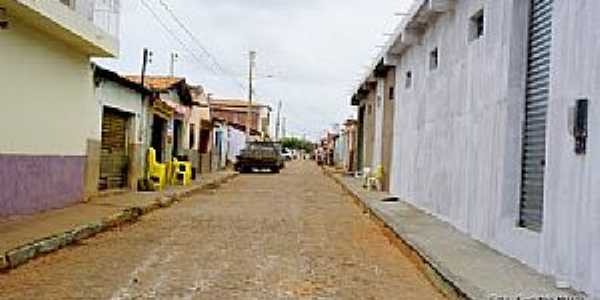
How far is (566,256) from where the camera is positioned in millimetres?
8727

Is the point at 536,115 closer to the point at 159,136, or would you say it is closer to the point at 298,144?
the point at 159,136

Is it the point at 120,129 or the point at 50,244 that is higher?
the point at 120,129

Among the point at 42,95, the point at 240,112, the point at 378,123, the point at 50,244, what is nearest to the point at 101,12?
the point at 42,95

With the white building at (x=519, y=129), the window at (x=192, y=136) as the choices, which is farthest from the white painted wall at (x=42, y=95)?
the window at (x=192, y=136)

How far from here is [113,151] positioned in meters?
23.8

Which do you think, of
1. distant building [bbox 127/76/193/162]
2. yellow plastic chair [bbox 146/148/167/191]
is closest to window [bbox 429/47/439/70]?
distant building [bbox 127/76/193/162]

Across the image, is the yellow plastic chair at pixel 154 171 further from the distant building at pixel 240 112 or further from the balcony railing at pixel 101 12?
the distant building at pixel 240 112

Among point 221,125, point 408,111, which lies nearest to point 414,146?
point 408,111

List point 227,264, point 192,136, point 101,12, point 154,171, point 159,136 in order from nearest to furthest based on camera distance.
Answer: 1. point 227,264
2. point 101,12
3. point 154,171
4. point 159,136
5. point 192,136

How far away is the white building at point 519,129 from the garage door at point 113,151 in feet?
28.9

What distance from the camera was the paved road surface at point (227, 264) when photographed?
30.1ft

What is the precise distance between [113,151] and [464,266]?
50.4 ft

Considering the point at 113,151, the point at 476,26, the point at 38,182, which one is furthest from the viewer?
the point at 113,151

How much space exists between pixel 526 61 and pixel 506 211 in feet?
6.84
